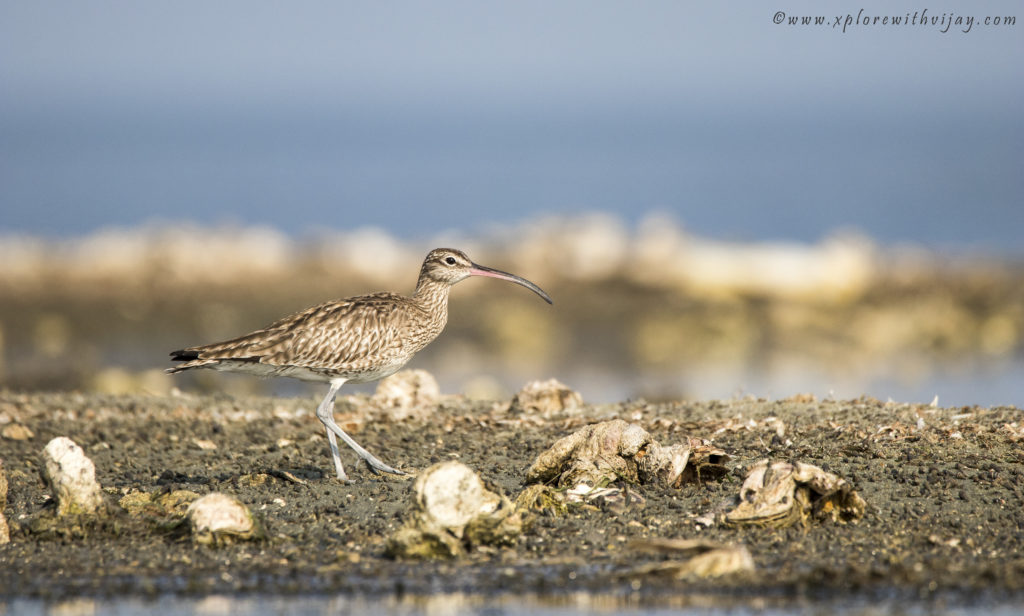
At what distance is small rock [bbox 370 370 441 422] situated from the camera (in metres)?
11.7

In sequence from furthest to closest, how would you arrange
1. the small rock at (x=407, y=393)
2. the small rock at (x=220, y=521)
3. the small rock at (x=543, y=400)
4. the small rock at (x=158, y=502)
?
the small rock at (x=407, y=393), the small rock at (x=543, y=400), the small rock at (x=158, y=502), the small rock at (x=220, y=521)

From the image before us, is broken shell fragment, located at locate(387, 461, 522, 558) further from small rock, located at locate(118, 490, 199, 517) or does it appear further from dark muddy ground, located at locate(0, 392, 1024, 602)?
small rock, located at locate(118, 490, 199, 517)

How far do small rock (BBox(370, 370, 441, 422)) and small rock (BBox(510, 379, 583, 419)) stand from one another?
87cm

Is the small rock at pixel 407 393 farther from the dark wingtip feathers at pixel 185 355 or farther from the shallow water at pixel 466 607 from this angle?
the shallow water at pixel 466 607

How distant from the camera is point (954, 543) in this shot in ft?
23.9

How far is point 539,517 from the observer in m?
7.92

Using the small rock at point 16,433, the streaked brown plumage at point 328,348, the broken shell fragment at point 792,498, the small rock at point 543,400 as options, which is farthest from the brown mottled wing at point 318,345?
the broken shell fragment at point 792,498

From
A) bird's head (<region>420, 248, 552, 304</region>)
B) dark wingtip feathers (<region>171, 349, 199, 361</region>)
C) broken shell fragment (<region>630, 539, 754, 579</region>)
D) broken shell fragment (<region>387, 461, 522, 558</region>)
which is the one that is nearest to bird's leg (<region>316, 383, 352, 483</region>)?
dark wingtip feathers (<region>171, 349, 199, 361</region>)

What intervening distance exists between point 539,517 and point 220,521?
1881 millimetres

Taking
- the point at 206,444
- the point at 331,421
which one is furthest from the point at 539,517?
the point at 206,444

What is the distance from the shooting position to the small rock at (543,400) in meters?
11.1

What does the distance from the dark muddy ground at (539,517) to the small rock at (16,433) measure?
0.14ft

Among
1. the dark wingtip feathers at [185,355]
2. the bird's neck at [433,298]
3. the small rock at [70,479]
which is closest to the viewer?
the small rock at [70,479]

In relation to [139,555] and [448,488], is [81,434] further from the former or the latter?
[448,488]
